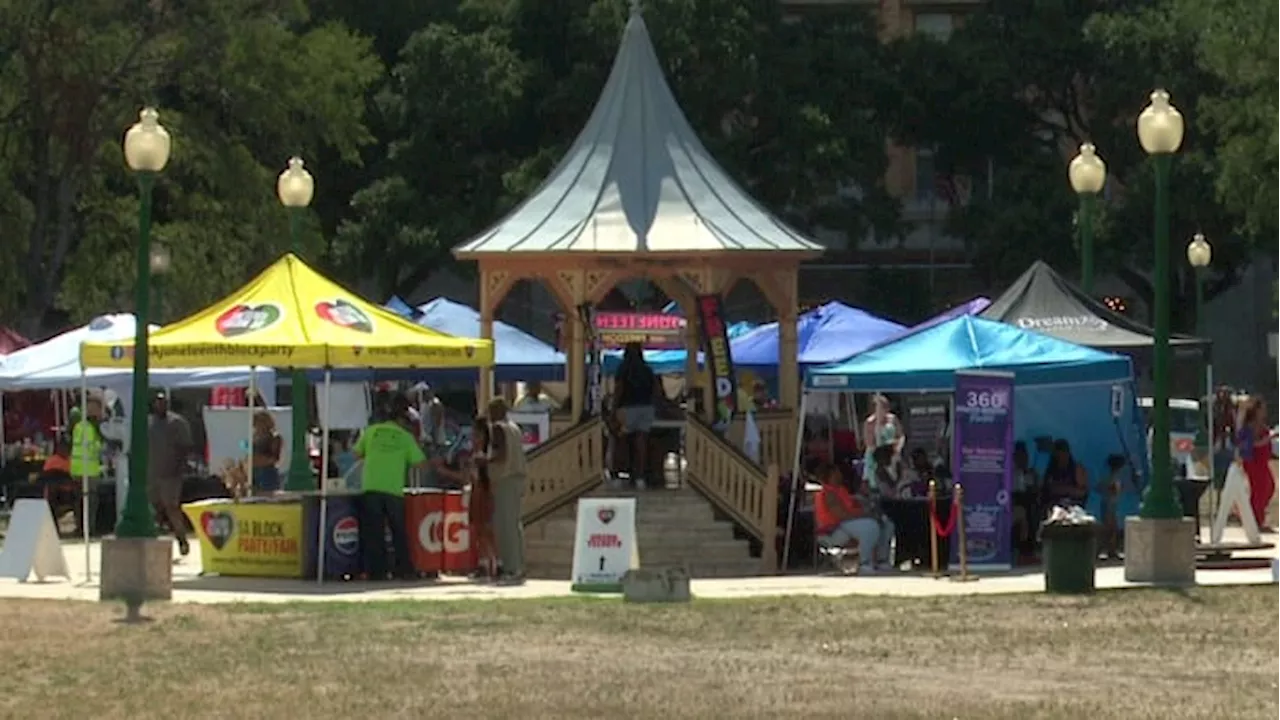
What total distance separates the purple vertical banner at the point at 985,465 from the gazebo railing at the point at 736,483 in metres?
1.95

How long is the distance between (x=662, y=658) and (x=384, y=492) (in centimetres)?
790

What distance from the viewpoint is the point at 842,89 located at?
61.7 metres

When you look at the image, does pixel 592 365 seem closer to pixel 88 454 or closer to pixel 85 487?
pixel 85 487

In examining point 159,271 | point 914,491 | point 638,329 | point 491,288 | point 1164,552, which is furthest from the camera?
point 159,271

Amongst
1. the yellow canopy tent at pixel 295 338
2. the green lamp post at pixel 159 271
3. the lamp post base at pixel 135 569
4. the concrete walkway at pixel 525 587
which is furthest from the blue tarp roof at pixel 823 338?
the lamp post base at pixel 135 569

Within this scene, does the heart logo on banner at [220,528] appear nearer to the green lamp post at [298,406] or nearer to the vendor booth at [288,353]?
the vendor booth at [288,353]

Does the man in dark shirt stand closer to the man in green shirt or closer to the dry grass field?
the man in green shirt

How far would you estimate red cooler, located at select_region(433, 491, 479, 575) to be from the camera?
26.2 meters

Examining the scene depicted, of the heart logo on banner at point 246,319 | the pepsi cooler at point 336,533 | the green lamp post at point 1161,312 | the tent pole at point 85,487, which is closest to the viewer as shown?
the green lamp post at point 1161,312

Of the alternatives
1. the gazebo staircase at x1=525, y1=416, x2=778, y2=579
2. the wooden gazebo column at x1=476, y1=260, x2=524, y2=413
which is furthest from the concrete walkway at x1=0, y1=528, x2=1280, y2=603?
the wooden gazebo column at x1=476, y1=260, x2=524, y2=413

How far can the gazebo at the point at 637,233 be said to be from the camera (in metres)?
28.7

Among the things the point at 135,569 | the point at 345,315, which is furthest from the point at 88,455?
the point at 135,569

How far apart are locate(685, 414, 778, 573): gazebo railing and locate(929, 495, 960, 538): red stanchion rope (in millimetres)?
1721

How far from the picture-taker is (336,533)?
25641 millimetres
